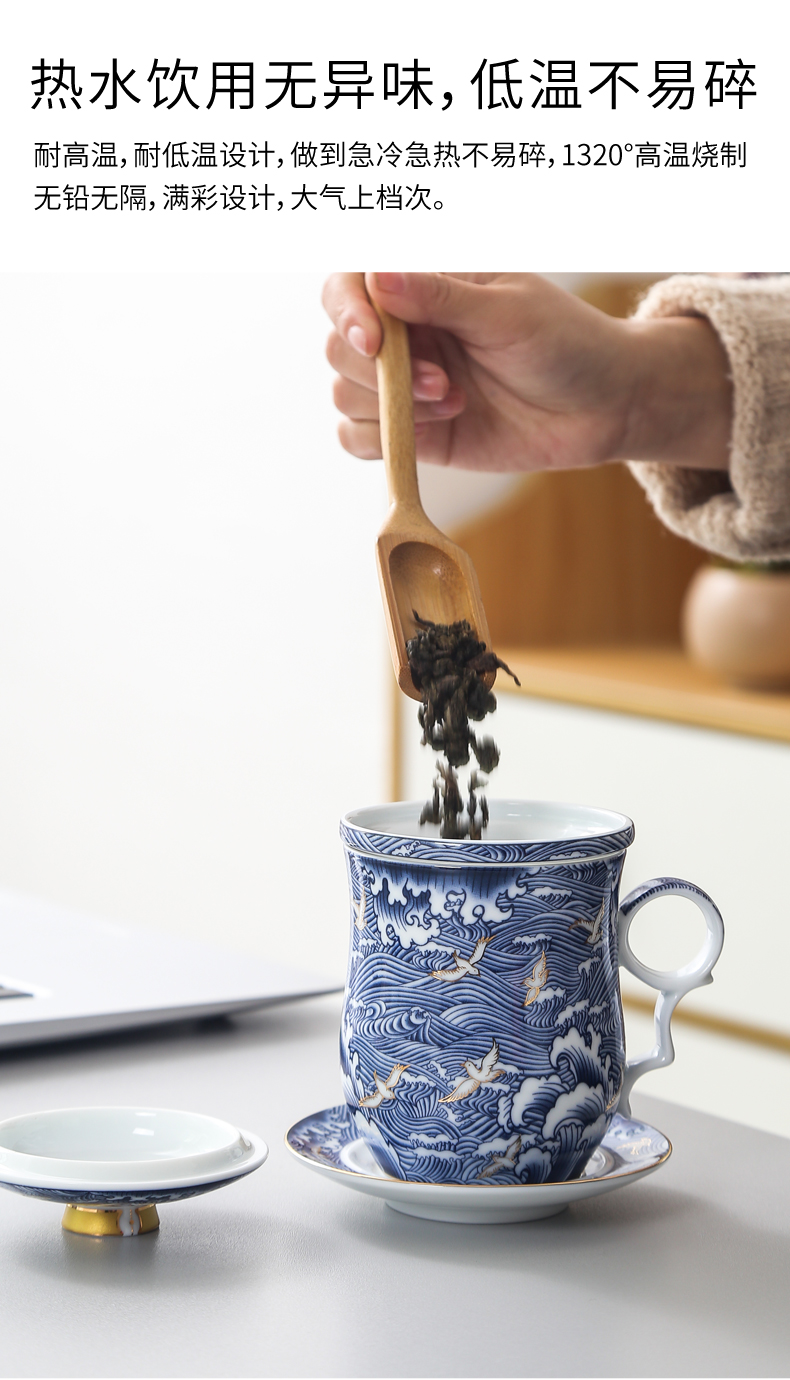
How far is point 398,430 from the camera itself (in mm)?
772

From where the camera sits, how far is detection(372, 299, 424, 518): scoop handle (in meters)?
0.75

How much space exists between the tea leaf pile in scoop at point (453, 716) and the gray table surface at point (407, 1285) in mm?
139

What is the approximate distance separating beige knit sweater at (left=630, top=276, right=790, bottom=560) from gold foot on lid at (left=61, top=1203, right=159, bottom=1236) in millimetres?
756

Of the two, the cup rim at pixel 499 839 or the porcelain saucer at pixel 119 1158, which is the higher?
the cup rim at pixel 499 839

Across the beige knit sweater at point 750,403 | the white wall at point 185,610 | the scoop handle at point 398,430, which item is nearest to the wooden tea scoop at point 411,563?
the scoop handle at point 398,430

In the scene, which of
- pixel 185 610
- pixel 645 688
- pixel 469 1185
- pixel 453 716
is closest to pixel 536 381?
pixel 453 716

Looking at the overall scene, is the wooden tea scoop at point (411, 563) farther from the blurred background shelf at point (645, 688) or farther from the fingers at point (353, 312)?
the blurred background shelf at point (645, 688)

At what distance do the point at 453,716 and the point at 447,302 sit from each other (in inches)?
17.9

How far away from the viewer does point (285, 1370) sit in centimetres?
43

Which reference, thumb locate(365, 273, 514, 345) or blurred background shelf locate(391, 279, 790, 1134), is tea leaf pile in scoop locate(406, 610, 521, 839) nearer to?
thumb locate(365, 273, 514, 345)

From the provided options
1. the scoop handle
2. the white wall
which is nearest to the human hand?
the scoop handle

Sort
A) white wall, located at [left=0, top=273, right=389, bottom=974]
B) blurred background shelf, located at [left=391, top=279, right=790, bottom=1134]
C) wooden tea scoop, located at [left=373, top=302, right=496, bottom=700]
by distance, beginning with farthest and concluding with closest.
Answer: white wall, located at [left=0, top=273, right=389, bottom=974] < blurred background shelf, located at [left=391, top=279, right=790, bottom=1134] < wooden tea scoop, located at [left=373, top=302, right=496, bottom=700]

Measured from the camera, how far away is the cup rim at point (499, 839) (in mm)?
527

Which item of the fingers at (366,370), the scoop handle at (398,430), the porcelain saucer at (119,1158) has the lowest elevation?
the porcelain saucer at (119,1158)
